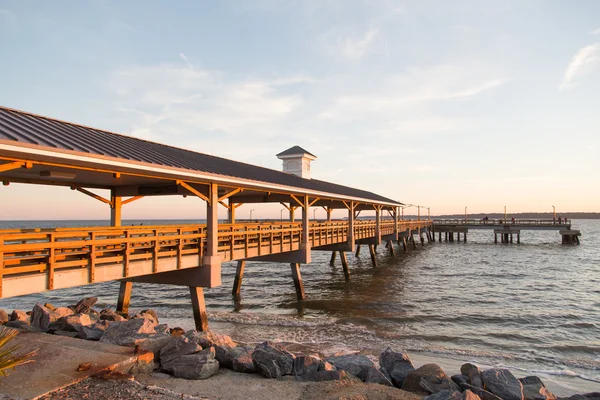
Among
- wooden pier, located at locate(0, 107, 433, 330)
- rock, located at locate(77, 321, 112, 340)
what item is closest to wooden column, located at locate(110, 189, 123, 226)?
wooden pier, located at locate(0, 107, 433, 330)

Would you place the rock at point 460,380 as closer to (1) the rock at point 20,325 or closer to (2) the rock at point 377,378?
(2) the rock at point 377,378

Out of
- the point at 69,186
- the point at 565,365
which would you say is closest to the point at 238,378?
the point at 69,186

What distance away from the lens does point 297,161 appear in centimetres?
2922

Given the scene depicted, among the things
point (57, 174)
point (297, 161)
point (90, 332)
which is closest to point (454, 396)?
point (90, 332)

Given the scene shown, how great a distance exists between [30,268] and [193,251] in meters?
4.51

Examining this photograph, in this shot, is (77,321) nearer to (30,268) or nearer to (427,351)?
(30,268)

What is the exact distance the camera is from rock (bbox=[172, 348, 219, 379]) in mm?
6980

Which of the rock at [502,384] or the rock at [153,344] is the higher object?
the rock at [153,344]

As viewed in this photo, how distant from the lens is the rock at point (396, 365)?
8.20 metres

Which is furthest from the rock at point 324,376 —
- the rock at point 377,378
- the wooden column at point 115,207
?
the wooden column at point 115,207

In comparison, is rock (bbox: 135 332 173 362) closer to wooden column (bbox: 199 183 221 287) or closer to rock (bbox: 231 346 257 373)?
rock (bbox: 231 346 257 373)

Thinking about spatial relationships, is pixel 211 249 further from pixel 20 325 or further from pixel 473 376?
pixel 473 376

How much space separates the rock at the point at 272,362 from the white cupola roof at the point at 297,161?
70.5 ft

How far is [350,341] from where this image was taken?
1309 cm
